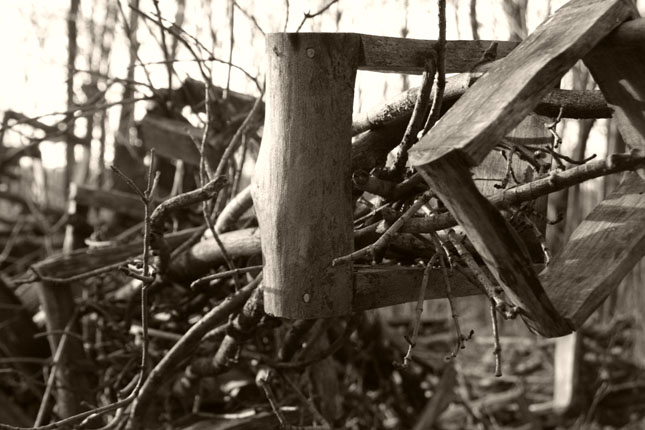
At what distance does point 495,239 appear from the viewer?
71.4 inches

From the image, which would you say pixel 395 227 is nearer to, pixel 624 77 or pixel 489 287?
pixel 489 287

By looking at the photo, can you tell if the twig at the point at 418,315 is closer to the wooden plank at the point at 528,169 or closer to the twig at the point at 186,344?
the wooden plank at the point at 528,169

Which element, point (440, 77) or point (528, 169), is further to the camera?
point (528, 169)

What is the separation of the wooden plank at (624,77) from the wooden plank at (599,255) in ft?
0.64

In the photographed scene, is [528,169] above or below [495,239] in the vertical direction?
above

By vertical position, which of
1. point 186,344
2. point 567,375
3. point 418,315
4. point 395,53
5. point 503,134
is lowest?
point 567,375

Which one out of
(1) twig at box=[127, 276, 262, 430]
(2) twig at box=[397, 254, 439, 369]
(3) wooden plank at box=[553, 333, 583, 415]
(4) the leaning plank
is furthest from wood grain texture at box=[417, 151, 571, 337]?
(3) wooden plank at box=[553, 333, 583, 415]

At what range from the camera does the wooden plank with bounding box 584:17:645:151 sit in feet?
6.49

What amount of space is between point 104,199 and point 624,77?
356 cm

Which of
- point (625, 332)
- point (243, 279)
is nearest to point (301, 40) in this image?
point (243, 279)

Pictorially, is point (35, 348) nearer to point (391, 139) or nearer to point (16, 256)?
point (16, 256)

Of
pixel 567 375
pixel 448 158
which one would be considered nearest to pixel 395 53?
pixel 448 158

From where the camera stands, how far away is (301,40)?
2.28 metres

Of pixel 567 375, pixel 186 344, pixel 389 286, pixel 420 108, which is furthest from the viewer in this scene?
pixel 567 375
